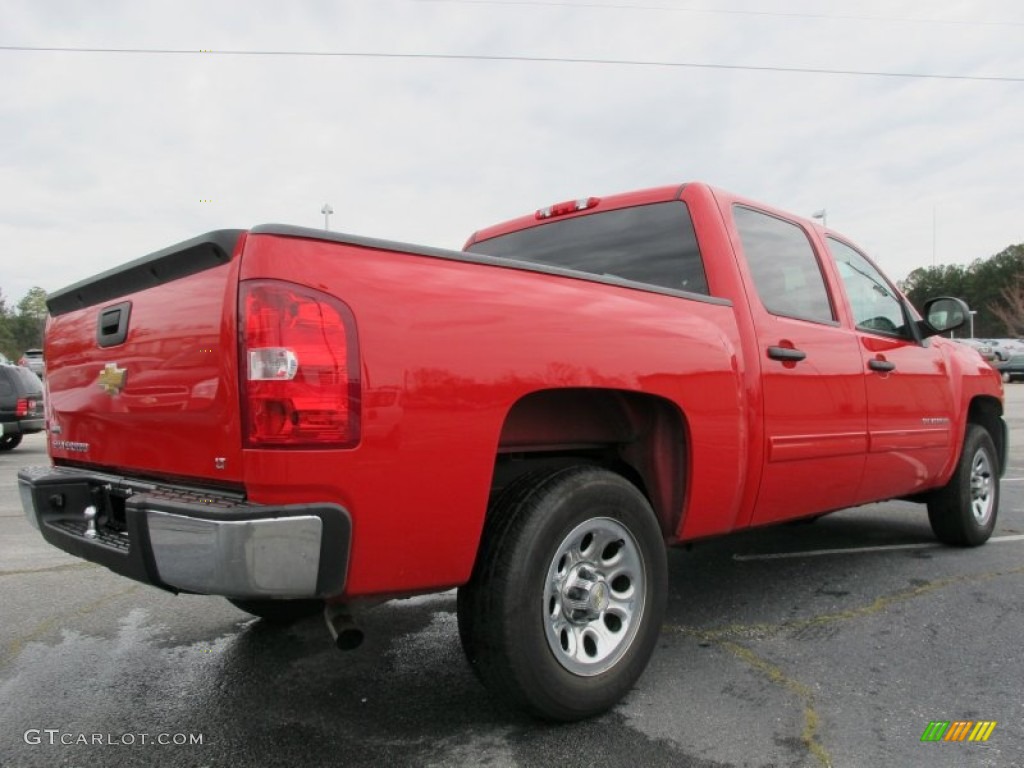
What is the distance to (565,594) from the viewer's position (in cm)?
263

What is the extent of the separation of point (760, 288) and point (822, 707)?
1744 millimetres

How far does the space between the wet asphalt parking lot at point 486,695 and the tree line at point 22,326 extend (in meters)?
76.8

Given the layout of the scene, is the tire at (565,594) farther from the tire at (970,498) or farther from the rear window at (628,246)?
the tire at (970,498)

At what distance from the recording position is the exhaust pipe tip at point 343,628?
2320 mm

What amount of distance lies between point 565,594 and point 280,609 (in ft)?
5.25

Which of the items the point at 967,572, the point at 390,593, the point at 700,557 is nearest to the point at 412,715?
the point at 390,593

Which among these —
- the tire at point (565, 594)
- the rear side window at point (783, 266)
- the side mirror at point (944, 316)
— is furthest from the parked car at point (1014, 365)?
the tire at point (565, 594)

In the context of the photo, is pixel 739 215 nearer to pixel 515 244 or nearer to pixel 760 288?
pixel 760 288

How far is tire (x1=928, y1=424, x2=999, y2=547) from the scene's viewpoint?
4980 millimetres

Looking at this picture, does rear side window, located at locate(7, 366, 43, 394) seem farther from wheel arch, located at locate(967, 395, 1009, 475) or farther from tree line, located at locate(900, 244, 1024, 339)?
tree line, located at locate(900, 244, 1024, 339)

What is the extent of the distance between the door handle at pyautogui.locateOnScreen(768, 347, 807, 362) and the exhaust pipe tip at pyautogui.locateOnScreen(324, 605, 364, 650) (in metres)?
2.03

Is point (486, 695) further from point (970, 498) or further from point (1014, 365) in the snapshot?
point (1014, 365)

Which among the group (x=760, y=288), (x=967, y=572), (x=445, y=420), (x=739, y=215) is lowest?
(x=967, y=572)

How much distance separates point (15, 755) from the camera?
2.49 meters
